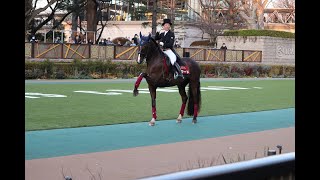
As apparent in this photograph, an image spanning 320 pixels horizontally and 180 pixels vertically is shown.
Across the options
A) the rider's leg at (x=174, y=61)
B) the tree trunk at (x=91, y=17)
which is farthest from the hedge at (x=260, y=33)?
the rider's leg at (x=174, y=61)

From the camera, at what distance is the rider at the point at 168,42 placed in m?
13.4

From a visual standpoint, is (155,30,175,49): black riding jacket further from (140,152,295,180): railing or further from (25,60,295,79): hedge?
(25,60,295,79): hedge

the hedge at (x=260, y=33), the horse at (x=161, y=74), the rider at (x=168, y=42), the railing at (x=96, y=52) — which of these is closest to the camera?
the horse at (x=161, y=74)

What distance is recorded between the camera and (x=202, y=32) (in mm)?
66125

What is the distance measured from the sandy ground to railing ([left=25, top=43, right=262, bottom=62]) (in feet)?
66.7

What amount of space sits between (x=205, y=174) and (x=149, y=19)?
64918 millimetres

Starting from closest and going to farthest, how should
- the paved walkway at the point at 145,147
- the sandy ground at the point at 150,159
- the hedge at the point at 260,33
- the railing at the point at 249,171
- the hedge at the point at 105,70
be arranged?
1. the railing at the point at 249,171
2. the sandy ground at the point at 150,159
3. the paved walkway at the point at 145,147
4. the hedge at the point at 105,70
5. the hedge at the point at 260,33

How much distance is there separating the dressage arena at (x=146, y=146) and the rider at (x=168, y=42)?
4.68 feet

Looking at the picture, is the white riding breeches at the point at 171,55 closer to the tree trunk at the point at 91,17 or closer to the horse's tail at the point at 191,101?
the horse's tail at the point at 191,101
